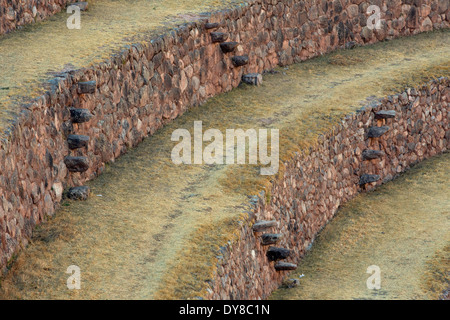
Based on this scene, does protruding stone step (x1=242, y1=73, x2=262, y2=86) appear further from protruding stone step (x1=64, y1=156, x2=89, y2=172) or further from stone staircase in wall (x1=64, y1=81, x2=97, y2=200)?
protruding stone step (x1=64, y1=156, x2=89, y2=172)

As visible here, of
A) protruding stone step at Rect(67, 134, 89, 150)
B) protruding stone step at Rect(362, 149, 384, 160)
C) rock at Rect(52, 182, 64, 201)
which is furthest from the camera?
protruding stone step at Rect(362, 149, 384, 160)

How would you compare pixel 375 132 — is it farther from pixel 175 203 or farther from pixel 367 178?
pixel 175 203

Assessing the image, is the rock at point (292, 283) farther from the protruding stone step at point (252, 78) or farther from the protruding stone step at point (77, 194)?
the protruding stone step at point (252, 78)

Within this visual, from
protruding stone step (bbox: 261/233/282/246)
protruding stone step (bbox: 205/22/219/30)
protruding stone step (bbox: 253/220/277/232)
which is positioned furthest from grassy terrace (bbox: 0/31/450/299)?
protruding stone step (bbox: 205/22/219/30)

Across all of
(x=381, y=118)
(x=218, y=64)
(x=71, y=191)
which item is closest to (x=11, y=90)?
(x=71, y=191)

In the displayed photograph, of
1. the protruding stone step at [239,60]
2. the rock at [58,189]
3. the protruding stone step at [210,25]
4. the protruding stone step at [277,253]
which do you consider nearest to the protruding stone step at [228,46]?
the protruding stone step at [239,60]

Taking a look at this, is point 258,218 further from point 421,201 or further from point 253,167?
point 421,201
